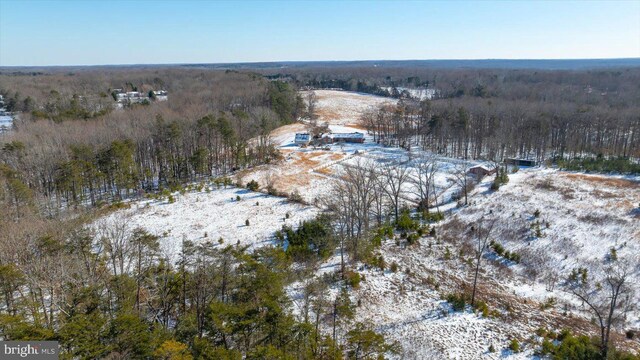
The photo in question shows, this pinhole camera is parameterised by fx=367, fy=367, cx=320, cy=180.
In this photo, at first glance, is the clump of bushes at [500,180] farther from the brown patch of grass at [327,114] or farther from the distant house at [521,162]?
the brown patch of grass at [327,114]

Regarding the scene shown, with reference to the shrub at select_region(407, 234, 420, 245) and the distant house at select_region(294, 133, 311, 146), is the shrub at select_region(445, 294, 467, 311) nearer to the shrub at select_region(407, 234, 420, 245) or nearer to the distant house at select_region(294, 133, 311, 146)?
the shrub at select_region(407, 234, 420, 245)

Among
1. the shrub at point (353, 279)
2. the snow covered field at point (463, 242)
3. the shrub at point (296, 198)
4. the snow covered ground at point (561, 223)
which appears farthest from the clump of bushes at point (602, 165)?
the shrub at point (353, 279)

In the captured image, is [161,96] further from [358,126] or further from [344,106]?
[358,126]

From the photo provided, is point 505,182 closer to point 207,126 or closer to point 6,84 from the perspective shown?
point 207,126

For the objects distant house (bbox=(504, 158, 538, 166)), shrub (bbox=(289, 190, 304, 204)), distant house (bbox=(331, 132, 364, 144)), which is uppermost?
distant house (bbox=(331, 132, 364, 144))

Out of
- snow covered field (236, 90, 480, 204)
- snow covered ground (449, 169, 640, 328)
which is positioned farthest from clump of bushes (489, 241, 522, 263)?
snow covered field (236, 90, 480, 204)

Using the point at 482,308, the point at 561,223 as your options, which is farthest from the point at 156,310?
the point at 561,223
